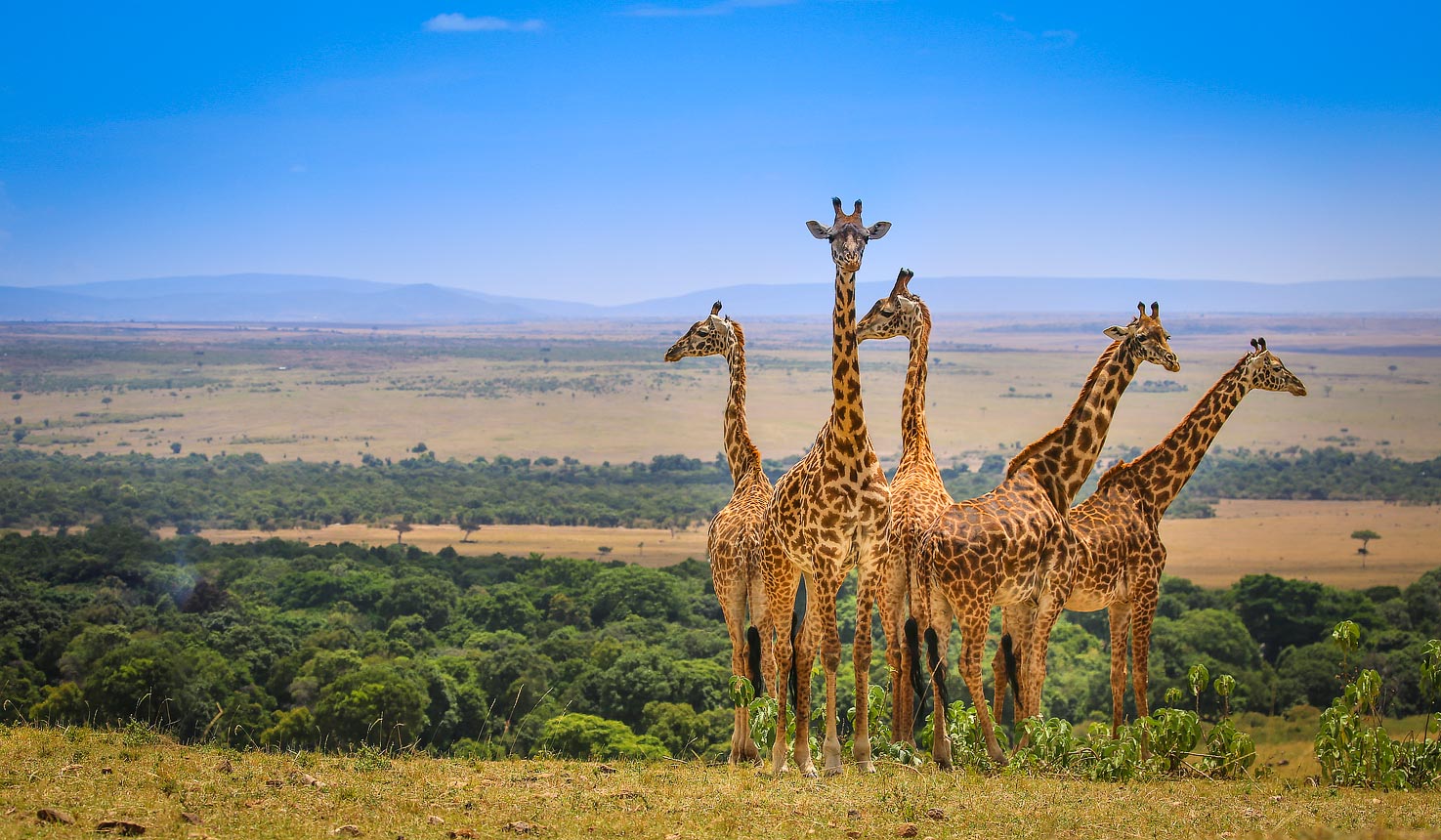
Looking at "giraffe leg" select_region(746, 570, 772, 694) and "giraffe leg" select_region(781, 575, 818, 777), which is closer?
"giraffe leg" select_region(781, 575, 818, 777)

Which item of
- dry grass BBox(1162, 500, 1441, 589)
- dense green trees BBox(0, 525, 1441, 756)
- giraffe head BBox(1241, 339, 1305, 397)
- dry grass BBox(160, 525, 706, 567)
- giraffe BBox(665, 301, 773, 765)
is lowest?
dry grass BBox(160, 525, 706, 567)

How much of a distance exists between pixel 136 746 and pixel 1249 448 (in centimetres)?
14262

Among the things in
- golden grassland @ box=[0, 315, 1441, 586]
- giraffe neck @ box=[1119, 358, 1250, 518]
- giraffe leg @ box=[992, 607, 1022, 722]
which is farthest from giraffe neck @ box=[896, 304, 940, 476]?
golden grassland @ box=[0, 315, 1441, 586]

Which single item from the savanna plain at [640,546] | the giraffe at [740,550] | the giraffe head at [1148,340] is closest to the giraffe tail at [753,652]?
the giraffe at [740,550]

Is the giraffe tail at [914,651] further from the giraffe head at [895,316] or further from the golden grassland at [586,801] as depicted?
the giraffe head at [895,316]

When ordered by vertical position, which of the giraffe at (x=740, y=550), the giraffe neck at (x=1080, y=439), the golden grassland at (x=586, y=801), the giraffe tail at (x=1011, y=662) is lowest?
the golden grassland at (x=586, y=801)

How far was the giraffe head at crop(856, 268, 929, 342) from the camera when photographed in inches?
521

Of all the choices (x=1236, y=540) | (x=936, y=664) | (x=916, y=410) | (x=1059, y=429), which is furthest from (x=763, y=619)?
(x=1236, y=540)

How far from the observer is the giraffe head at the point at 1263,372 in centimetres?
1305

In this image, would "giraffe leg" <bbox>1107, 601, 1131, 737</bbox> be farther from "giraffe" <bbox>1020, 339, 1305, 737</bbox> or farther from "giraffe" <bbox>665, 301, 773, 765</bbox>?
"giraffe" <bbox>665, 301, 773, 765</bbox>

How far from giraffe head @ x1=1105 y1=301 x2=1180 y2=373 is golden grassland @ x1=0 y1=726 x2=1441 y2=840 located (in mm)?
4038

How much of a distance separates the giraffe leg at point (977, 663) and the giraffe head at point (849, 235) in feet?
10.9

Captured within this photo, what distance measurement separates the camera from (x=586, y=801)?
9.69 meters

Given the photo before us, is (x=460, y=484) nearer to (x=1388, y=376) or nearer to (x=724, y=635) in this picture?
(x=724, y=635)
